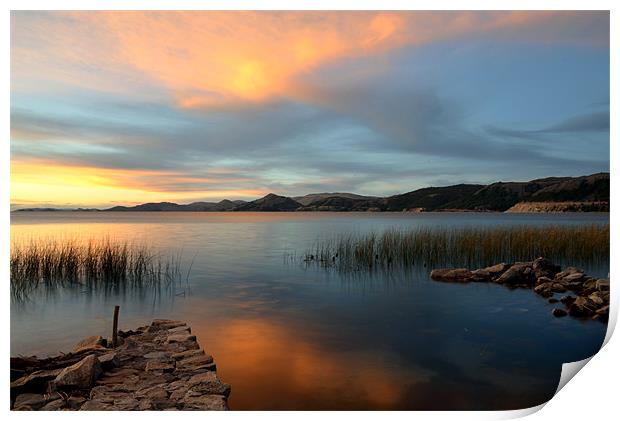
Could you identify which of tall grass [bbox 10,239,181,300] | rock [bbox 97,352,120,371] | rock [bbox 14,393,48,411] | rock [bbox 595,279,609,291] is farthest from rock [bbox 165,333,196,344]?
rock [bbox 595,279,609,291]

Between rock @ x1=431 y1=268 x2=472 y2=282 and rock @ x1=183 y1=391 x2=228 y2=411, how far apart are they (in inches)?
232

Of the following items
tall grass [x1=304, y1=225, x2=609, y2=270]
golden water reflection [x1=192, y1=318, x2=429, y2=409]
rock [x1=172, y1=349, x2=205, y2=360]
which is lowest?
golden water reflection [x1=192, y1=318, x2=429, y2=409]

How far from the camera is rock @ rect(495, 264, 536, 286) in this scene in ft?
25.3

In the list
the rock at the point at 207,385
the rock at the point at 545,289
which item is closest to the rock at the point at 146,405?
the rock at the point at 207,385

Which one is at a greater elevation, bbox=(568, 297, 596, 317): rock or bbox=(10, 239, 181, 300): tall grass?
bbox=(10, 239, 181, 300): tall grass

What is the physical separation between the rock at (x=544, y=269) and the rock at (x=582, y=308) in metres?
2.10

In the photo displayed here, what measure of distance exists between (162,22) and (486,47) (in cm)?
409

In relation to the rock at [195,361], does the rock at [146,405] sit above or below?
below

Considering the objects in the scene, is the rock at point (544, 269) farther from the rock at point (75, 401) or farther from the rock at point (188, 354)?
the rock at point (75, 401)

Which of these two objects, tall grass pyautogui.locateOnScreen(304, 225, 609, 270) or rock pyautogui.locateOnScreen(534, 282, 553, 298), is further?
tall grass pyautogui.locateOnScreen(304, 225, 609, 270)

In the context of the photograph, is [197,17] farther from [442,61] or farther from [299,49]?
[442,61]

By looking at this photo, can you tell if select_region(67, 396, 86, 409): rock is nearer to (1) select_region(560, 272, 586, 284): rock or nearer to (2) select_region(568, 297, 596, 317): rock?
(2) select_region(568, 297, 596, 317): rock

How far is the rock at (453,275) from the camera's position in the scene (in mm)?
8102

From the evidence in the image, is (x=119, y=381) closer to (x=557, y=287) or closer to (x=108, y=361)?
(x=108, y=361)
